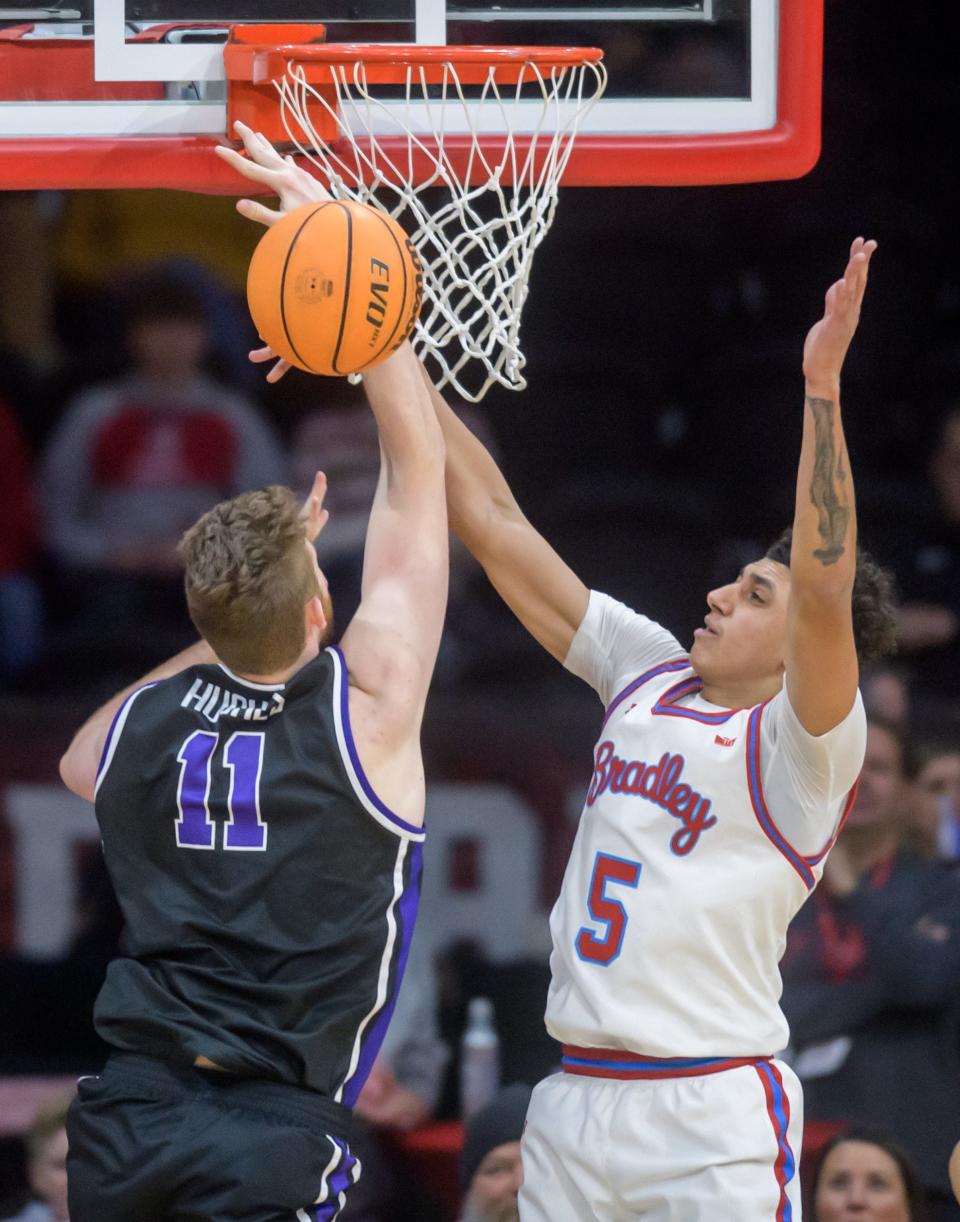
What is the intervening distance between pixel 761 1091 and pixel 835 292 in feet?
4.89

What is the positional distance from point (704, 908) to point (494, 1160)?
1.86 m

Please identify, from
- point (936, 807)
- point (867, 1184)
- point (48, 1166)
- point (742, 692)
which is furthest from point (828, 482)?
point (48, 1166)

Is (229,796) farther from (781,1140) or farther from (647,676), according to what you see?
(781,1140)

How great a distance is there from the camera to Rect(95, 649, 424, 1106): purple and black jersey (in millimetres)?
2998

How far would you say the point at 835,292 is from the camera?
3.10 m

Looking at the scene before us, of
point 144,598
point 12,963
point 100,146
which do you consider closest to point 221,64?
point 100,146

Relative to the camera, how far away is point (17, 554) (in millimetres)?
6441

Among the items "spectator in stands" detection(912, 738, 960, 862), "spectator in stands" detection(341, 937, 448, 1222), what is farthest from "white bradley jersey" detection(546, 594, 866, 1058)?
"spectator in stands" detection(912, 738, 960, 862)

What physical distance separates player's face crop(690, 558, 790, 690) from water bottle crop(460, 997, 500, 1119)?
94.9 inches

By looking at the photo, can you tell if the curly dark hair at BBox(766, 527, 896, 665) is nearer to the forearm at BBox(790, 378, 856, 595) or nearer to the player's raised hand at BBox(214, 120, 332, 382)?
the forearm at BBox(790, 378, 856, 595)

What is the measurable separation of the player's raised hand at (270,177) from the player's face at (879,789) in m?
2.95

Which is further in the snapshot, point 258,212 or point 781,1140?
point 781,1140

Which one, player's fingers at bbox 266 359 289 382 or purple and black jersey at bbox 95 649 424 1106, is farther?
player's fingers at bbox 266 359 289 382

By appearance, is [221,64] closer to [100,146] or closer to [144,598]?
[100,146]
